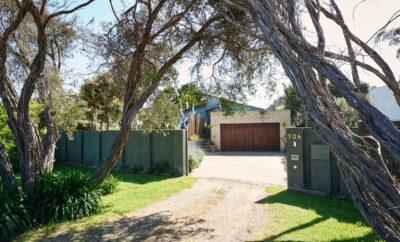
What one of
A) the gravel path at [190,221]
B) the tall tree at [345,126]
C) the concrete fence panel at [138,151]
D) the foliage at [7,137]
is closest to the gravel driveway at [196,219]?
the gravel path at [190,221]

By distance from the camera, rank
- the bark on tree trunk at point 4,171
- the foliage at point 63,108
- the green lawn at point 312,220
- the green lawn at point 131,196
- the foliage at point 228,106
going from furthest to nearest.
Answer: the foliage at point 63,108 → the foliage at point 228,106 → the bark on tree trunk at point 4,171 → the green lawn at point 131,196 → the green lawn at point 312,220

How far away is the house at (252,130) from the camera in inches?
731

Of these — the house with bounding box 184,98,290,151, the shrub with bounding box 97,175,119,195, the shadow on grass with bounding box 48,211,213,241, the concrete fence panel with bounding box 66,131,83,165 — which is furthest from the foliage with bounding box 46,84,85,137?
the house with bounding box 184,98,290,151

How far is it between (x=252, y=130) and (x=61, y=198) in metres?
15.6

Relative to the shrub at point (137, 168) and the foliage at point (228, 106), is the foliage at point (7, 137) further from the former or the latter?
the foliage at point (228, 106)

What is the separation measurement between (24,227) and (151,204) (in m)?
2.55

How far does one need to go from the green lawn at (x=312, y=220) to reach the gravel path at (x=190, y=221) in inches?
11.2

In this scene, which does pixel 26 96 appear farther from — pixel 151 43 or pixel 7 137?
pixel 7 137

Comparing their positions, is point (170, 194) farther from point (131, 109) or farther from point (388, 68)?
point (388, 68)

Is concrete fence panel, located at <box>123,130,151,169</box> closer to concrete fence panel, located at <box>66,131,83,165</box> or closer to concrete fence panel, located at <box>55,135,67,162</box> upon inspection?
concrete fence panel, located at <box>66,131,83,165</box>

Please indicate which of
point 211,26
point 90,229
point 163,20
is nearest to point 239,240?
A: point 90,229

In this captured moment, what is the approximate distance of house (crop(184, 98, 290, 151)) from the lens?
18.6 m

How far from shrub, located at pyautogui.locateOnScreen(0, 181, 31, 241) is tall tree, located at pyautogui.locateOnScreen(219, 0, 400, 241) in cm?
510

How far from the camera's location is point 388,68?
8.10 feet
